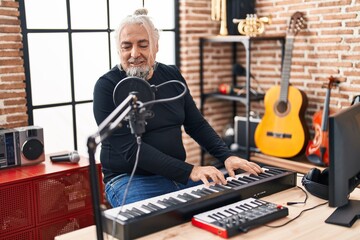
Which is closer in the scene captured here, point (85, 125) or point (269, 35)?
point (85, 125)

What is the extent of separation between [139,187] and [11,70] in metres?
1.56

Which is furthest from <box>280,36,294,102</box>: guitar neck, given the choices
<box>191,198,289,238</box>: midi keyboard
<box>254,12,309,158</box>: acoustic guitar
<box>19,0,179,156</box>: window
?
<box>191,198,289,238</box>: midi keyboard

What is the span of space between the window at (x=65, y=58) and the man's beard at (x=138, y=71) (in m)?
1.09

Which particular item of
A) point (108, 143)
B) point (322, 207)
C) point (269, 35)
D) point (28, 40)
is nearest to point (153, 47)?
point (108, 143)

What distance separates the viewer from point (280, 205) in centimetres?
172

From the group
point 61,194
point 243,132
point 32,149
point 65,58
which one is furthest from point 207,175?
point 243,132

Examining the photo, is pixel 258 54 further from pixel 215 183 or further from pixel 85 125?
pixel 215 183

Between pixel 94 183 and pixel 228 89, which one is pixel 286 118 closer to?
pixel 228 89

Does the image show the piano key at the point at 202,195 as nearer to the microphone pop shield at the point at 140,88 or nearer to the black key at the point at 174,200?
the black key at the point at 174,200

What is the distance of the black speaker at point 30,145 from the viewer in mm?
2889

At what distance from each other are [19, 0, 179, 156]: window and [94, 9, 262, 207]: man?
1074 millimetres

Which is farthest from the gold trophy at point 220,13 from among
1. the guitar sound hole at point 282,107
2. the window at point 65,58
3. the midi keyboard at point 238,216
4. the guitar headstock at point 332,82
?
the midi keyboard at point 238,216

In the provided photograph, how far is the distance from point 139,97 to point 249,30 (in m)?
2.81

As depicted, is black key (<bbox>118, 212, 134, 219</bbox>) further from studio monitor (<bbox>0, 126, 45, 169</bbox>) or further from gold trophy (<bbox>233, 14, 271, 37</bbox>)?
gold trophy (<bbox>233, 14, 271, 37</bbox>)
